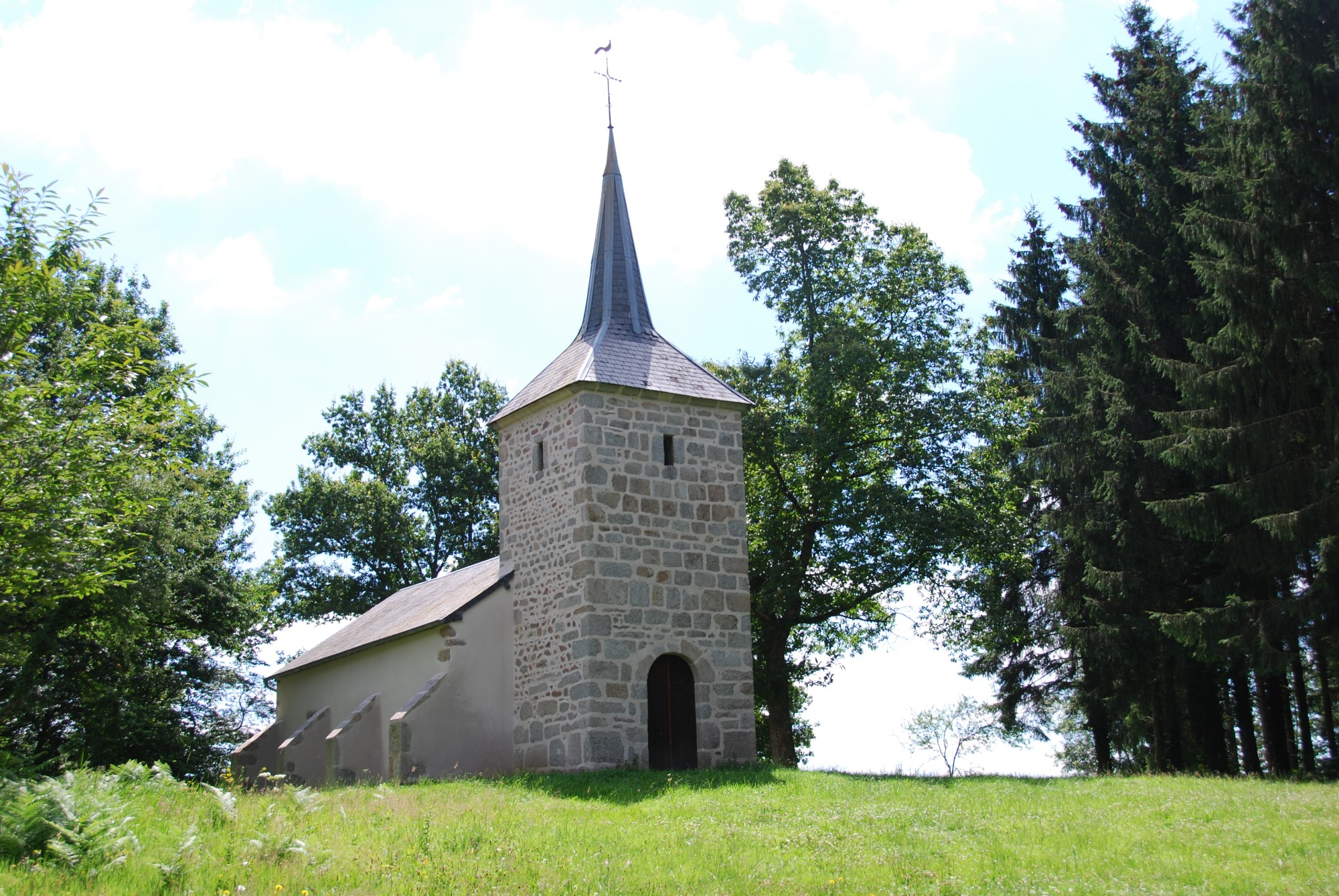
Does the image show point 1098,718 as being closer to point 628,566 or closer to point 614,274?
point 628,566

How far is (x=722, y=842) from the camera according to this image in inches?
444

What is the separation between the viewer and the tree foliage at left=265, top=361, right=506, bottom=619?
114ft

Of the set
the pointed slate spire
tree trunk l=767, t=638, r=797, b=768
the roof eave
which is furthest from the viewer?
tree trunk l=767, t=638, r=797, b=768

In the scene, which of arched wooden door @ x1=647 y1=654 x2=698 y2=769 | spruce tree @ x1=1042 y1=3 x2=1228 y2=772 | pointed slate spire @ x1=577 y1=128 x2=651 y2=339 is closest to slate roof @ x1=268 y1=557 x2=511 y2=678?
arched wooden door @ x1=647 y1=654 x2=698 y2=769

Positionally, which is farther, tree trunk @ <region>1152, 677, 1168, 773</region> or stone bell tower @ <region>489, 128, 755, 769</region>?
tree trunk @ <region>1152, 677, 1168, 773</region>

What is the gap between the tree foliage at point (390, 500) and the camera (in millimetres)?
34625

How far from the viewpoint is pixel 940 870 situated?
1004 centimetres

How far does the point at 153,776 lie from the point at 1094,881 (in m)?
9.67

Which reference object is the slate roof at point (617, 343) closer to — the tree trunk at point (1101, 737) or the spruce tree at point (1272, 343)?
the spruce tree at point (1272, 343)

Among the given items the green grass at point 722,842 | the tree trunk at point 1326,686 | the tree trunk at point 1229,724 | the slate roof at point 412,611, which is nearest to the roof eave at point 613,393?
the slate roof at point 412,611

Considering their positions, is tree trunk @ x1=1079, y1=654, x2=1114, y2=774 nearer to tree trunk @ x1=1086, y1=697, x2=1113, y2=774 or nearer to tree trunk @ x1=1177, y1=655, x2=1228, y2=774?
tree trunk @ x1=1086, y1=697, x2=1113, y2=774

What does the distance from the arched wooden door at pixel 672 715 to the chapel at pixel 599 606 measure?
0.02 m

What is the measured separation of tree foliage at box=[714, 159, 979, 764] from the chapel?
16.9 ft

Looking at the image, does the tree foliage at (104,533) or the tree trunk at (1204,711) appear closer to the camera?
the tree foliage at (104,533)
